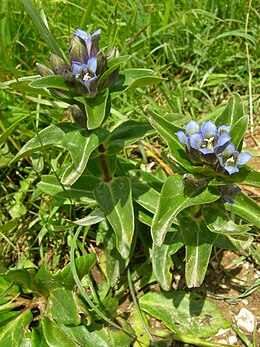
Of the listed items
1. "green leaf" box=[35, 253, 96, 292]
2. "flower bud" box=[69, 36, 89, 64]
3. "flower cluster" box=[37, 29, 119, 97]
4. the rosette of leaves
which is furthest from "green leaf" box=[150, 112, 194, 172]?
"green leaf" box=[35, 253, 96, 292]

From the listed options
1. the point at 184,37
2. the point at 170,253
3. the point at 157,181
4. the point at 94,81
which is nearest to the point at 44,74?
the point at 94,81

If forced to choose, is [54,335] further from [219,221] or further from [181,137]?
[181,137]

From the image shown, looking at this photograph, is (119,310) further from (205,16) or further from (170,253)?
(205,16)

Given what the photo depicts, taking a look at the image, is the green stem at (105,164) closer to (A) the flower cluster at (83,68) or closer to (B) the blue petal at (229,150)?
(A) the flower cluster at (83,68)

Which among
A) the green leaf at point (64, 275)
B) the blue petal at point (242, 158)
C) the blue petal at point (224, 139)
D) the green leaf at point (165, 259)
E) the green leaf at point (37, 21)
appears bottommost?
the green leaf at point (165, 259)

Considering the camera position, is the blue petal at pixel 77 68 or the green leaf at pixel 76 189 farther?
the green leaf at pixel 76 189

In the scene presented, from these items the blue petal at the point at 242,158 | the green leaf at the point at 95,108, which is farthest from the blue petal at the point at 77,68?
the blue petal at the point at 242,158

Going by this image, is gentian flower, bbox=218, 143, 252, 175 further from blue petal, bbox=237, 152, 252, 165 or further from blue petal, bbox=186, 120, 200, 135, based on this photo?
blue petal, bbox=186, 120, 200, 135
